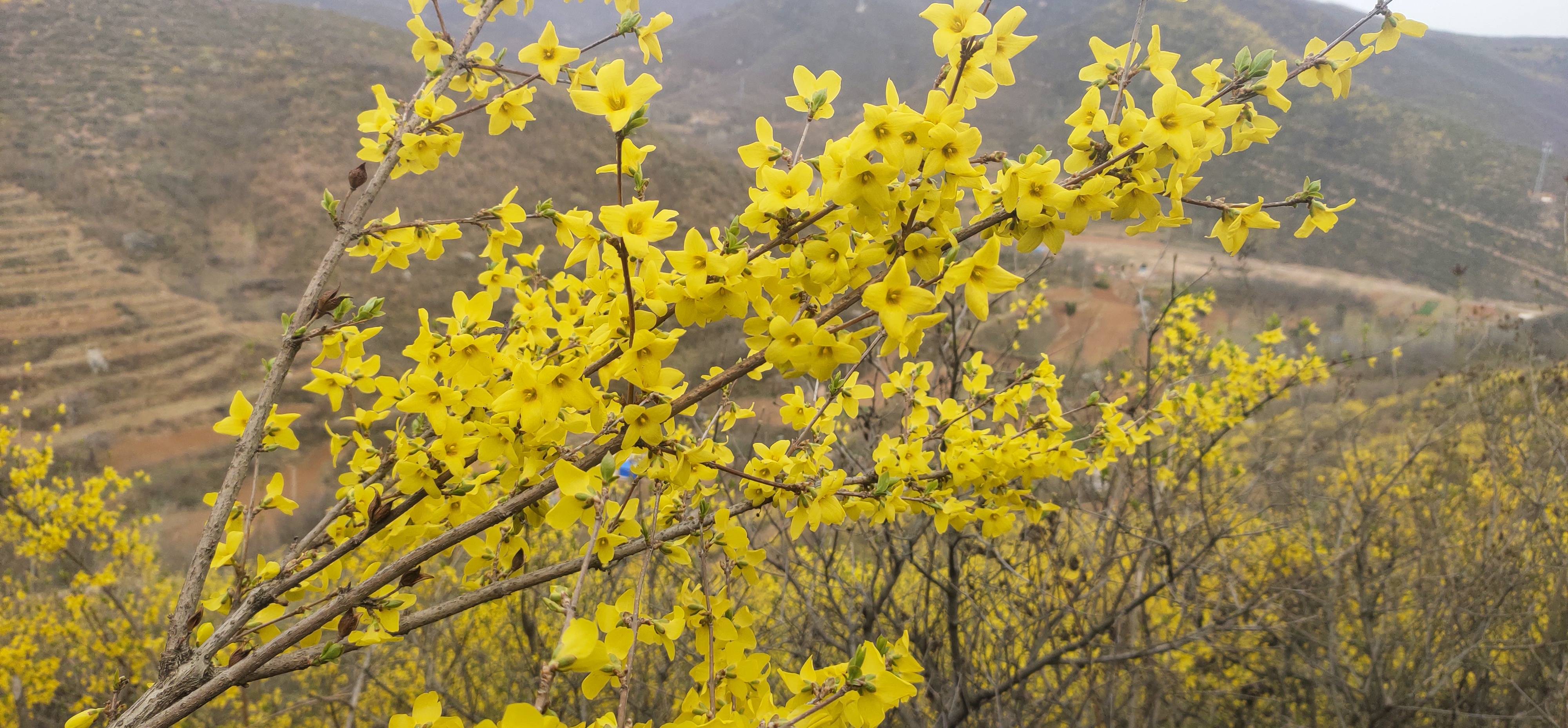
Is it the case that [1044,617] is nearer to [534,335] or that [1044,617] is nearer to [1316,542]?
[534,335]

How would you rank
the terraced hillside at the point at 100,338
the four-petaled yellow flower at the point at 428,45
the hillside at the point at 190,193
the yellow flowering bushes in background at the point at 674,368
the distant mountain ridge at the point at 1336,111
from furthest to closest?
1. the distant mountain ridge at the point at 1336,111
2. the hillside at the point at 190,193
3. the terraced hillside at the point at 100,338
4. the four-petaled yellow flower at the point at 428,45
5. the yellow flowering bushes in background at the point at 674,368

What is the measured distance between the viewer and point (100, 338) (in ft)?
70.4

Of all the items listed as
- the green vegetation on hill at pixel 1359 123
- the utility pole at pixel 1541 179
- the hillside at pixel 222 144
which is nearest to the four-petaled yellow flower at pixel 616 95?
the hillside at pixel 222 144

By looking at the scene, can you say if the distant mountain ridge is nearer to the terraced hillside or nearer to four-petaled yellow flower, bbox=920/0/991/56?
four-petaled yellow flower, bbox=920/0/991/56

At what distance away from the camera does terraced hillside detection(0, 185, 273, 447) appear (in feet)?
63.6

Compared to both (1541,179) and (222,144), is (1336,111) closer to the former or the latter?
(1541,179)

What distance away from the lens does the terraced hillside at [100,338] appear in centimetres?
1938

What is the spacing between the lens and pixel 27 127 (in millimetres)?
27672

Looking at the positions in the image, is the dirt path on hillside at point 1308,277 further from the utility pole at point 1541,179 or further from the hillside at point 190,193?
the hillside at point 190,193

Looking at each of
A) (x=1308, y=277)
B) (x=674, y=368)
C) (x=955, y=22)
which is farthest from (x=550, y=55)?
(x=1308, y=277)

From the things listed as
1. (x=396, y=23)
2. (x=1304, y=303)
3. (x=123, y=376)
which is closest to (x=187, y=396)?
(x=123, y=376)

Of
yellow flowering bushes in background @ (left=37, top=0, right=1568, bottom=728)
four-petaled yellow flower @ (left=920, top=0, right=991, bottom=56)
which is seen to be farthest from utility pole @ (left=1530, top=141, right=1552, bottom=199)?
four-petaled yellow flower @ (left=920, top=0, right=991, bottom=56)

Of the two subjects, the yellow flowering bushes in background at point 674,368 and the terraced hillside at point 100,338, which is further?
the terraced hillside at point 100,338

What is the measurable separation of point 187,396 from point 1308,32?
71858 millimetres
